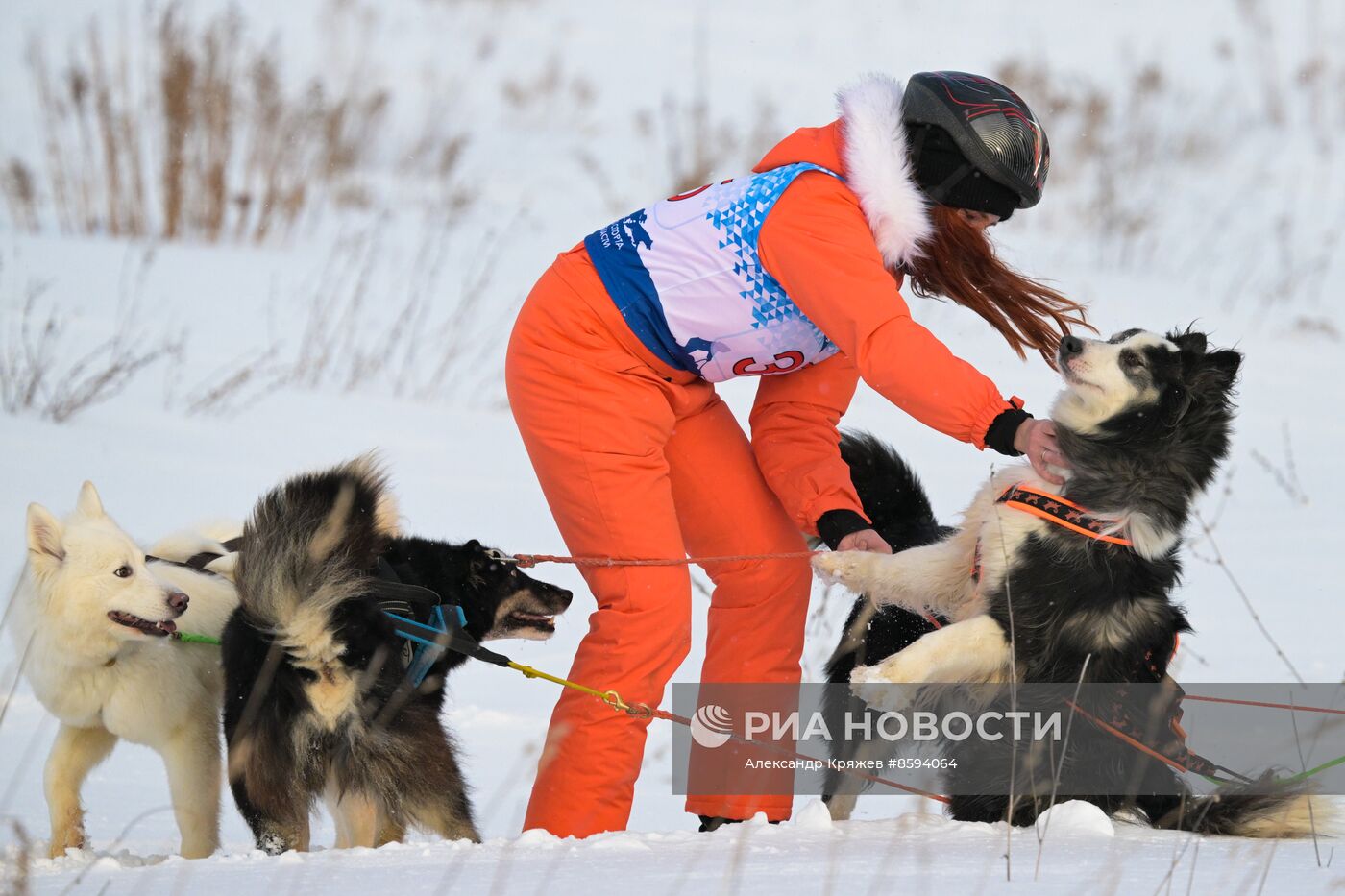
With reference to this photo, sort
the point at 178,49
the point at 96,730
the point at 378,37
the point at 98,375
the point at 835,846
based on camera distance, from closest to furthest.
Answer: the point at 835,846, the point at 96,730, the point at 98,375, the point at 178,49, the point at 378,37

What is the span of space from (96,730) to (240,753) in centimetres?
54

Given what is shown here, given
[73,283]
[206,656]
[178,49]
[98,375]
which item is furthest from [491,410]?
[206,656]

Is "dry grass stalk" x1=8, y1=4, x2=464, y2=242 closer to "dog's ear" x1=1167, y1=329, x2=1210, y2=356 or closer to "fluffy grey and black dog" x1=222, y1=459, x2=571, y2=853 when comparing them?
"fluffy grey and black dog" x1=222, y1=459, x2=571, y2=853

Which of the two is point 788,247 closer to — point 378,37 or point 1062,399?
point 1062,399

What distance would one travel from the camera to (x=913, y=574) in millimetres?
3039

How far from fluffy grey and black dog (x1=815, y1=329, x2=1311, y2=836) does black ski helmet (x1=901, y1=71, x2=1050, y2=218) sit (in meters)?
0.35

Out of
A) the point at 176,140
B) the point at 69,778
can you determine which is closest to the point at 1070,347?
the point at 69,778

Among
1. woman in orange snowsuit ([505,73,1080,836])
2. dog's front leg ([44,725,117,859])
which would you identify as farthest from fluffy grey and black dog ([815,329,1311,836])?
dog's front leg ([44,725,117,859])

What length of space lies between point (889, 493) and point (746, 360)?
0.72 m

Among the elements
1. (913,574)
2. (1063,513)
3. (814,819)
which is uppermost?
(1063,513)

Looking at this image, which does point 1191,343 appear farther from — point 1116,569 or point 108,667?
point 108,667

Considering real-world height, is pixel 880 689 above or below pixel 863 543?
below

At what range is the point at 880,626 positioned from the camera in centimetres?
335

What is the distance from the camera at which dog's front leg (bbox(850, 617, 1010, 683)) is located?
2725mm
